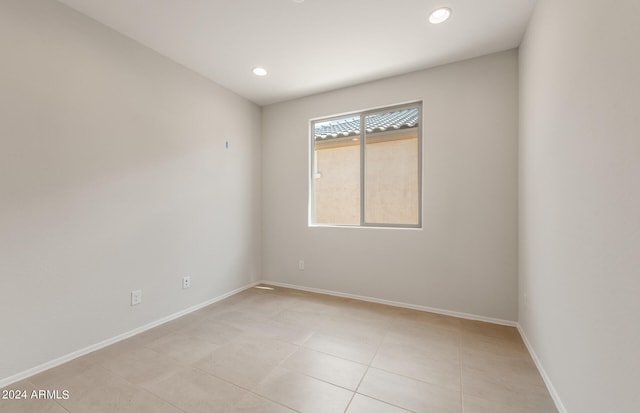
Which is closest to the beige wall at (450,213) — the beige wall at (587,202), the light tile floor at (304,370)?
the light tile floor at (304,370)

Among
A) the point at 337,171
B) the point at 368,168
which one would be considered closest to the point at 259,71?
the point at 337,171

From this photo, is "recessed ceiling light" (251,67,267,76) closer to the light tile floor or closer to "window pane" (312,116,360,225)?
"window pane" (312,116,360,225)

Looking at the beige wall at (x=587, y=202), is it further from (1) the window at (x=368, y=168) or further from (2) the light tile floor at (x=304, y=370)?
(1) the window at (x=368, y=168)

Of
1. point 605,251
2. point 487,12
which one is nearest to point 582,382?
point 605,251

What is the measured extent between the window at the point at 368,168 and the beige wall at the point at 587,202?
1.23m

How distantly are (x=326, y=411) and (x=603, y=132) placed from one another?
6.23 feet

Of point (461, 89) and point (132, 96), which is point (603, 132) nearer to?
point (461, 89)

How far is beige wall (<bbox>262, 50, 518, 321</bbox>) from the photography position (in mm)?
2498

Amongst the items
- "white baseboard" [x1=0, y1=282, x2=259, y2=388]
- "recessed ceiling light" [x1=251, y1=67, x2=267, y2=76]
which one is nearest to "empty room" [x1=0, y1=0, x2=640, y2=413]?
"white baseboard" [x1=0, y1=282, x2=259, y2=388]

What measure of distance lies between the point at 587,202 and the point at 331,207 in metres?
2.63

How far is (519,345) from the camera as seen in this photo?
2105 mm

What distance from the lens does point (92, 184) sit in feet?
6.72

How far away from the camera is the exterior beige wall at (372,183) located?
304 centimetres

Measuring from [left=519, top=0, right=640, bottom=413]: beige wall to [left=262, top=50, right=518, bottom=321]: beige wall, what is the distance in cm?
57
